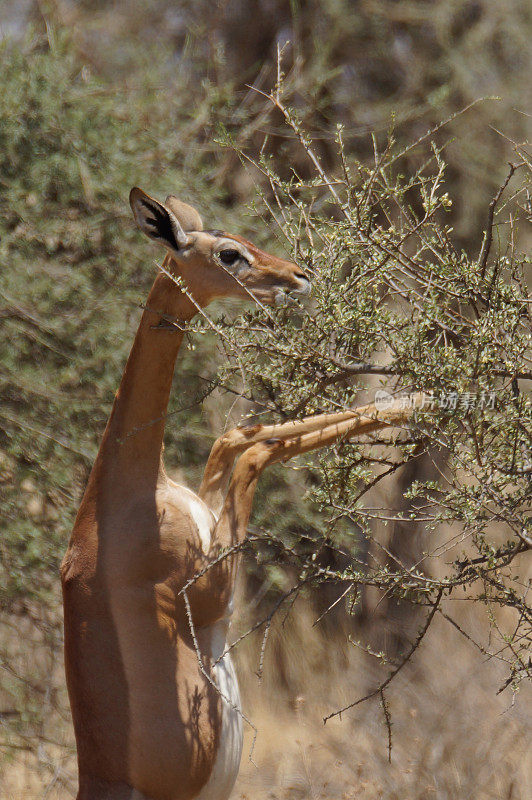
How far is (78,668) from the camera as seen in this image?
2.39 meters

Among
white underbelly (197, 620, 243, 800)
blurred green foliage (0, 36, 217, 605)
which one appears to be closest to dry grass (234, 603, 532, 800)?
blurred green foliage (0, 36, 217, 605)

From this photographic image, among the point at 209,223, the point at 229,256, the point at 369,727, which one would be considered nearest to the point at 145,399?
the point at 229,256

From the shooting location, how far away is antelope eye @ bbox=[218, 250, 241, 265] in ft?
7.55

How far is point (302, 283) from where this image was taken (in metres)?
2.21

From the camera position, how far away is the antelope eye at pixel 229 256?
230 cm

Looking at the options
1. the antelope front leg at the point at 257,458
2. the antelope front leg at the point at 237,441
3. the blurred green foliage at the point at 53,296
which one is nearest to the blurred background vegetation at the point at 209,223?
the blurred green foliage at the point at 53,296

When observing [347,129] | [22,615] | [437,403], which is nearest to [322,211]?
[347,129]

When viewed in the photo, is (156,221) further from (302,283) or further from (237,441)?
(237,441)

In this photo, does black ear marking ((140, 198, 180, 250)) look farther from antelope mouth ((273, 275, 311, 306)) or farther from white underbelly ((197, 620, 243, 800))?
white underbelly ((197, 620, 243, 800))

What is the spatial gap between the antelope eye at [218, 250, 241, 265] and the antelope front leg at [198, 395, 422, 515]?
44 cm

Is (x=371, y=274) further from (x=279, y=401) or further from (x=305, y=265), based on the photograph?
(x=279, y=401)

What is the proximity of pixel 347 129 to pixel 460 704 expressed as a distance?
11.3ft

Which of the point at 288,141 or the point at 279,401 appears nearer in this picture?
the point at 279,401

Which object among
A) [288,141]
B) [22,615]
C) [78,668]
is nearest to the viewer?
[78,668]
